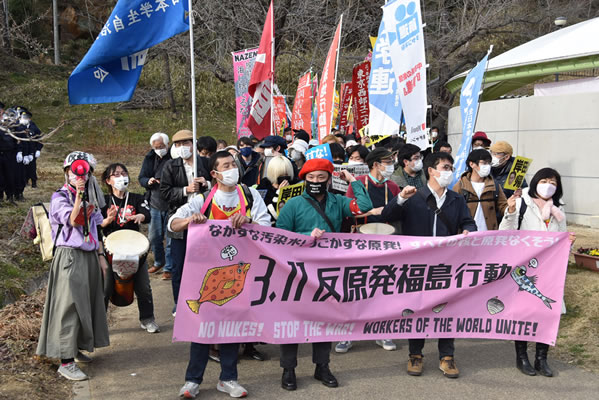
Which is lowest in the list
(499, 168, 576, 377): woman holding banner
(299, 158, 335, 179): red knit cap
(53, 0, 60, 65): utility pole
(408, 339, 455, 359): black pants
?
(408, 339, 455, 359): black pants

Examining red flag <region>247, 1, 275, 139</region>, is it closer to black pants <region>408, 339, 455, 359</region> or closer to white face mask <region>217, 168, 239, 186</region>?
white face mask <region>217, 168, 239, 186</region>

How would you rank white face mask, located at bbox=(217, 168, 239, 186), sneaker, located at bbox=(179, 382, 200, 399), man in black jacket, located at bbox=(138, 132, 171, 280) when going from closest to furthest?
sneaker, located at bbox=(179, 382, 200, 399), white face mask, located at bbox=(217, 168, 239, 186), man in black jacket, located at bbox=(138, 132, 171, 280)

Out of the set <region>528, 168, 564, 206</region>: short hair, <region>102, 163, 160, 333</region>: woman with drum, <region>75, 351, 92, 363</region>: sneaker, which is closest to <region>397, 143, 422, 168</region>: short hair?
<region>528, 168, 564, 206</region>: short hair

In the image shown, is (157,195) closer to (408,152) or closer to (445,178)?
(408,152)

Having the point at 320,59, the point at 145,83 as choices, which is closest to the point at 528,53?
the point at 320,59

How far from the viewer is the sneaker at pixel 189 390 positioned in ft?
15.8

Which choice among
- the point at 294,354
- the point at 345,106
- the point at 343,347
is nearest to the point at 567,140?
the point at 345,106

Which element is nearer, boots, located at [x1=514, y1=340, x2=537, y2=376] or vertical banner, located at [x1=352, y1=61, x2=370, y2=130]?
boots, located at [x1=514, y1=340, x2=537, y2=376]

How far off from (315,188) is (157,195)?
3973 millimetres

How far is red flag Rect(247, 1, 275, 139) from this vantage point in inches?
356

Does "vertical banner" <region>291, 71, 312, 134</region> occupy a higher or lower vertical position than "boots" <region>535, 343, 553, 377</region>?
higher

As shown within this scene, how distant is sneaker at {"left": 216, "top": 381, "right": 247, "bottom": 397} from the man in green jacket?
0.39 metres

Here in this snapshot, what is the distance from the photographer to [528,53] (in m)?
15.3

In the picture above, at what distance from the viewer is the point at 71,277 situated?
527 cm
